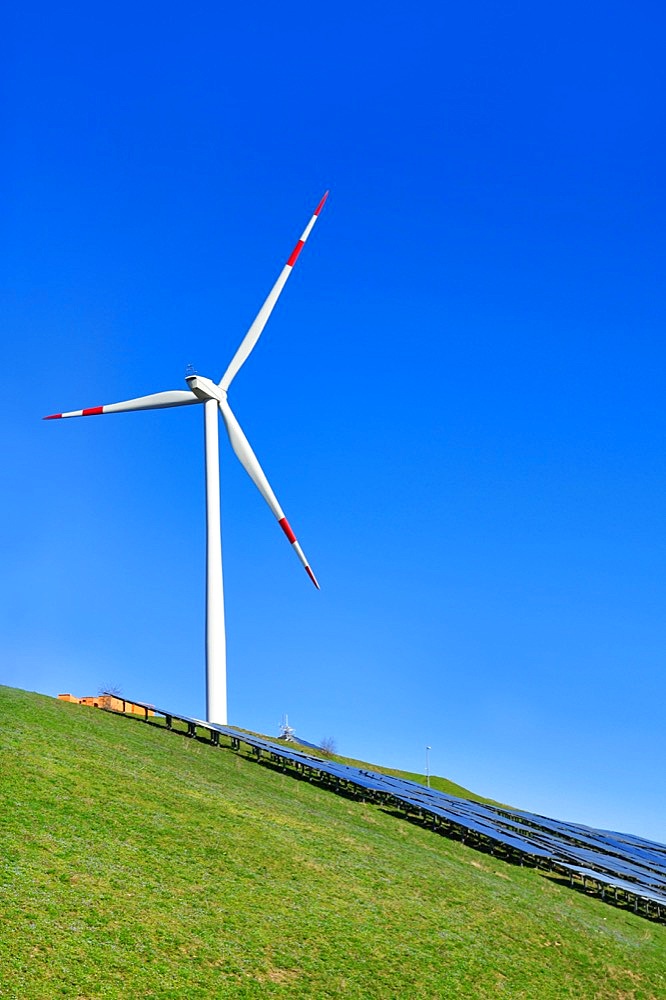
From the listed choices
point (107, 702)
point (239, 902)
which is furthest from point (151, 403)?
point (239, 902)

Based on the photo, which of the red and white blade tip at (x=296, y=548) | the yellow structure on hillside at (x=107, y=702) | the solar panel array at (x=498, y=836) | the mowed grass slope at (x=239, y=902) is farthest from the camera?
the red and white blade tip at (x=296, y=548)

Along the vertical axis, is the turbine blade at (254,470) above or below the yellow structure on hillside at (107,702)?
above

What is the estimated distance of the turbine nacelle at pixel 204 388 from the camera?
69.4m

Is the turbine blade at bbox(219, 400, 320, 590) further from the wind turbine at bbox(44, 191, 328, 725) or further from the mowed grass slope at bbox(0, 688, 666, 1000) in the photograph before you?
the mowed grass slope at bbox(0, 688, 666, 1000)

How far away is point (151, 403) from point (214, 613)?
61.0 feet

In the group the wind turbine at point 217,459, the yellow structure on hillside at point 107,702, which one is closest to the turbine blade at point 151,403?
the wind turbine at point 217,459

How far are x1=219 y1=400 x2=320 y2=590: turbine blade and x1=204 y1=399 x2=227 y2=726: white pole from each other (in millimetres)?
3223

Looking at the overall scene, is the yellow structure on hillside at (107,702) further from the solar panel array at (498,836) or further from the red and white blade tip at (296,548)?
the red and white blade tip at (296,548)

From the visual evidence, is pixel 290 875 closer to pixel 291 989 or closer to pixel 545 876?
pixel 291 989

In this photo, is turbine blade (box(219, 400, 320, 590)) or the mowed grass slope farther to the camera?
turbine blade (box(219, 400, 320, 590))

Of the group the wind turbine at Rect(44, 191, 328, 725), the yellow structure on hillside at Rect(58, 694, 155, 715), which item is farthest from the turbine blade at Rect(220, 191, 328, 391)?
the yellow structure on hillside at Rect(58, 694, 155, 715)

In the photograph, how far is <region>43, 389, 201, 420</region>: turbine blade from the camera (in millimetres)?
70312

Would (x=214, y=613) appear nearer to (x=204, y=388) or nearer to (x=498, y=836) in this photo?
(x=204, y=388)

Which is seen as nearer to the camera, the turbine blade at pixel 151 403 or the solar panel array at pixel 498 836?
the solar panel array at pixel 498 836
